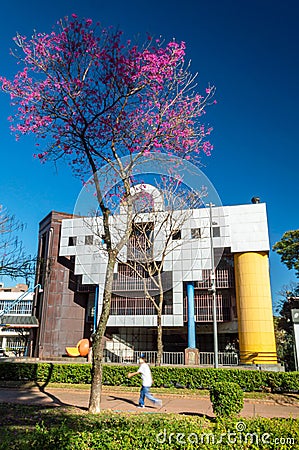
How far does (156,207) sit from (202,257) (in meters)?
8.57

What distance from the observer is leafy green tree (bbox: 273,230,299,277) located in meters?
29.5

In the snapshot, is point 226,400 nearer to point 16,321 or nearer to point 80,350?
point 80,350

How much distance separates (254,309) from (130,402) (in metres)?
17.1

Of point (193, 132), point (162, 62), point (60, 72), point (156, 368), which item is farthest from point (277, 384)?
point (60, 72)

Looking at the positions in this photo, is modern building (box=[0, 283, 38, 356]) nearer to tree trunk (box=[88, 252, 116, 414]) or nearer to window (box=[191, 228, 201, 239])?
tree trunk (box=[88, 252, 116, 414])

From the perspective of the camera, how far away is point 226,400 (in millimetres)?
7512

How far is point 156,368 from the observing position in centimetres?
1464

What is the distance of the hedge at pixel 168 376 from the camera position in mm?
12992

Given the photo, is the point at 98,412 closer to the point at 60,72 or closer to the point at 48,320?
the point at 60,72

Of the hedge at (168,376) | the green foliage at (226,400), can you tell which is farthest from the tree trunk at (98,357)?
the hedge at (168,376)

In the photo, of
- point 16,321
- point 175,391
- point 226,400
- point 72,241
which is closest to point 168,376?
point 175,391

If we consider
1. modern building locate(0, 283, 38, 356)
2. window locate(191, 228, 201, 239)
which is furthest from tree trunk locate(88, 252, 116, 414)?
window locate(191, 228, 201, 239)

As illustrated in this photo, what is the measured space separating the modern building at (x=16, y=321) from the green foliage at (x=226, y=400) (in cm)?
976

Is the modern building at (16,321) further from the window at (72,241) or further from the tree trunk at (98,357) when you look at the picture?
the tree trunk at (98,357)
